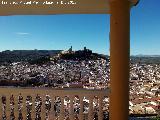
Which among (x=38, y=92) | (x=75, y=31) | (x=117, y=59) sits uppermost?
(x=75, y=31)

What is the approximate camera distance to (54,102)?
199 inches


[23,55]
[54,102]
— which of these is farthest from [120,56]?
[23,55]

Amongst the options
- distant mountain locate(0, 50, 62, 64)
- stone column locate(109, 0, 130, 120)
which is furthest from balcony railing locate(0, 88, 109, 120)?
distant mountain locate(0, 50, 62, 64)

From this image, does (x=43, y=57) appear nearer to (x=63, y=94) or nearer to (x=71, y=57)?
(x=71, y=57)

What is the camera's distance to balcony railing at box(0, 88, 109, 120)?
5051mm

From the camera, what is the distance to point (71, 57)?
94.3ft

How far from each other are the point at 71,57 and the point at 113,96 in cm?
2403

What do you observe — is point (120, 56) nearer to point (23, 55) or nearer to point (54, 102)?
point (54, 102)

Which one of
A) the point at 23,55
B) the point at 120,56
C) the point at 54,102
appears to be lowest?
the point at 54,102

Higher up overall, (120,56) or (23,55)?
(23,55)

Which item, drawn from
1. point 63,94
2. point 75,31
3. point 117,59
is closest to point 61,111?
point 63,94

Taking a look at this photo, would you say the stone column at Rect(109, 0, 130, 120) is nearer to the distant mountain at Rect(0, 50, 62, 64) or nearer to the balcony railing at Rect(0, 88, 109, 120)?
the balcony railing at Rect(0, 88, 109, 120)

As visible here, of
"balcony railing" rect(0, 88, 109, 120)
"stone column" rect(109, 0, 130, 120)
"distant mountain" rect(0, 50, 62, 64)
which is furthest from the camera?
"distant mountain" rect(0, 50, 62, 64)

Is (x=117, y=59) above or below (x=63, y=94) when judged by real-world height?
above
